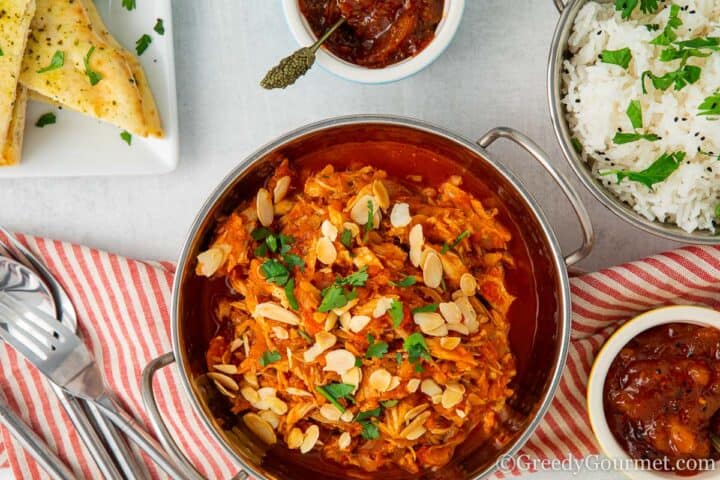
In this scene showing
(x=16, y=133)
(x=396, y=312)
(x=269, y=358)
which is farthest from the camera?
(x=16, y=133)

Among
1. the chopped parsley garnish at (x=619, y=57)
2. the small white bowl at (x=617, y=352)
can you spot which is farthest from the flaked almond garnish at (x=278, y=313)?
the chopped parsley garnish at (x=619, y=57)

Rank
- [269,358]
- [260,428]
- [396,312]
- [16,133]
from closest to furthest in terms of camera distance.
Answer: [396,312] → [269,358] → [260,428] → [16,133]

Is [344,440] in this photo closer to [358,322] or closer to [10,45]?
[358,322]

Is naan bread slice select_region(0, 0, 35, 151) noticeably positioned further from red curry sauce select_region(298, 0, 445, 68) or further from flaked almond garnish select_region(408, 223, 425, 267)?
flaked almond garnish select_region(408, 223, 425, 267)

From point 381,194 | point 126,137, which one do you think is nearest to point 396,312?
point 381,194

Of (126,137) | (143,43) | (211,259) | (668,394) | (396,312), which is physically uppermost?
(143,43)

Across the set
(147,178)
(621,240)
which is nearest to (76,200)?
(147,178)

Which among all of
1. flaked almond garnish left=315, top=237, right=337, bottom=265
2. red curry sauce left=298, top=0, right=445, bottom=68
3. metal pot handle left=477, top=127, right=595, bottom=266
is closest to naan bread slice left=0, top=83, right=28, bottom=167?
red curry sauce left=298, top=0, right=445, bottom=68
